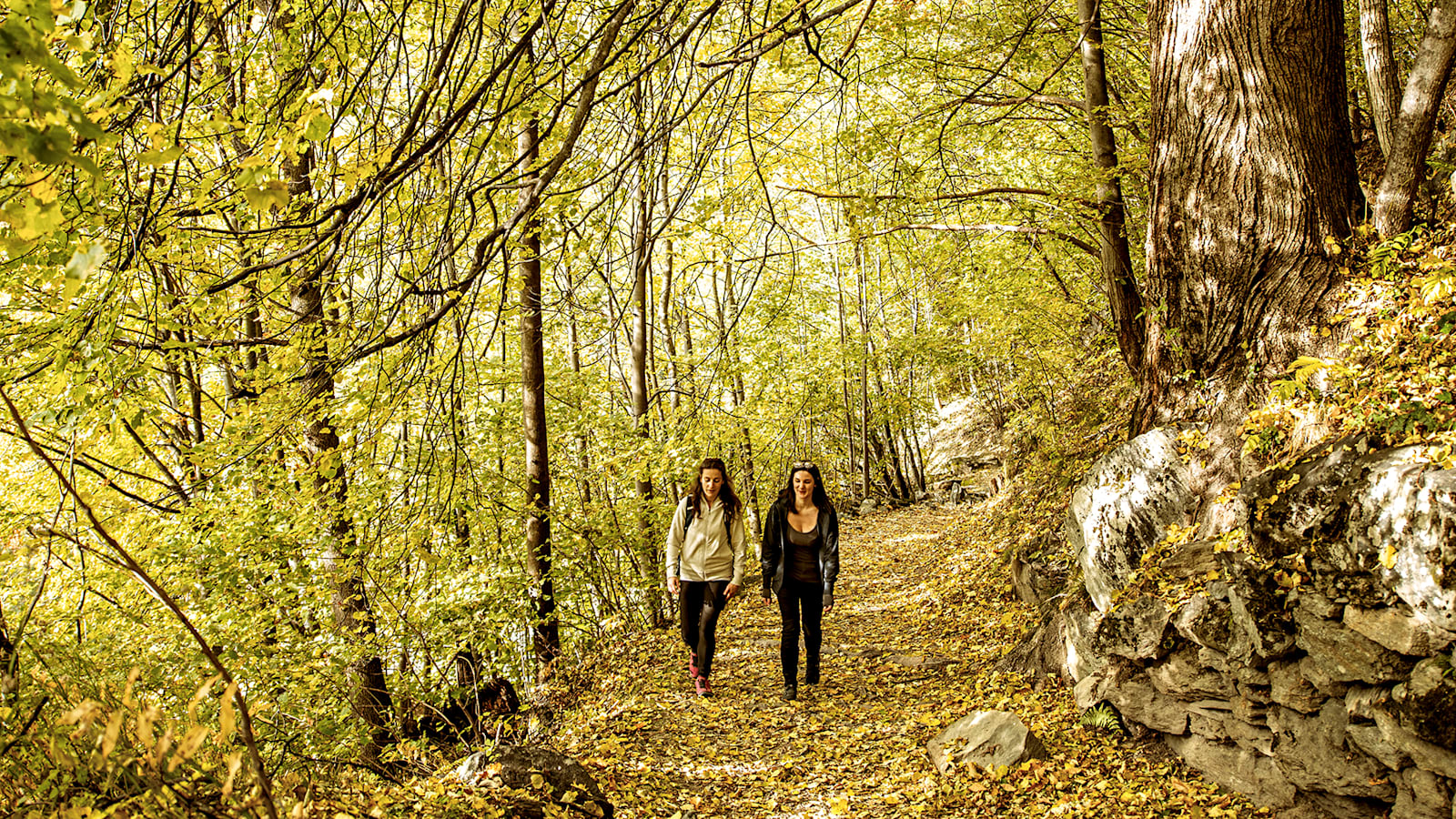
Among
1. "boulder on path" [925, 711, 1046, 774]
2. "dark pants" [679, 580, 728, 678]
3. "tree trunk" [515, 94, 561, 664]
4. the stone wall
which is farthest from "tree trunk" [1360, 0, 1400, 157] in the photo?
"tree trunk" [515, 94, 561, 664]

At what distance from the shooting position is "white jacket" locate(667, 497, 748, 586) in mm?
5711

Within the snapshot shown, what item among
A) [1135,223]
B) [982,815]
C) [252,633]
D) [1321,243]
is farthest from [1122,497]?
[252,633]

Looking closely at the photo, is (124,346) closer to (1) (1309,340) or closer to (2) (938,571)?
(1) (1309,340)

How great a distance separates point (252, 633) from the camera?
18.6 ft

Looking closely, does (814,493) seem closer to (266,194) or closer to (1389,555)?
(1389,555)

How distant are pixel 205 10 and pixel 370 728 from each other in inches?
177

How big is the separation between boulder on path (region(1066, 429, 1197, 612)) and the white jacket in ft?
7.83

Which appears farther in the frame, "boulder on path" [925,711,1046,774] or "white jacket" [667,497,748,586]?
"white jacket" [667,497,748,586]

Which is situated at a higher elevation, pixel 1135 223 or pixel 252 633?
pixel 1135 223

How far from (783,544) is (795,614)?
58 centimetres

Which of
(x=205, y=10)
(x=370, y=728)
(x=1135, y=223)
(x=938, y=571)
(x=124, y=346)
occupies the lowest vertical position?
(x=938, y=571)

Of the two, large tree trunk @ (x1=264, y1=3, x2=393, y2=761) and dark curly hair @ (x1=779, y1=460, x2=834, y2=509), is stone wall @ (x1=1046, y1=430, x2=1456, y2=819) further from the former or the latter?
A: large tree trunk @ (x1=264, y1=3, x2=393, y2=761)

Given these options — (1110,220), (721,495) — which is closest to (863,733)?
(721,495)

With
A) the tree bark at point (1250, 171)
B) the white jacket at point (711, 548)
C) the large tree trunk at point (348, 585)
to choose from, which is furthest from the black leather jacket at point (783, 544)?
the large tree trunk at point (348, 585)
